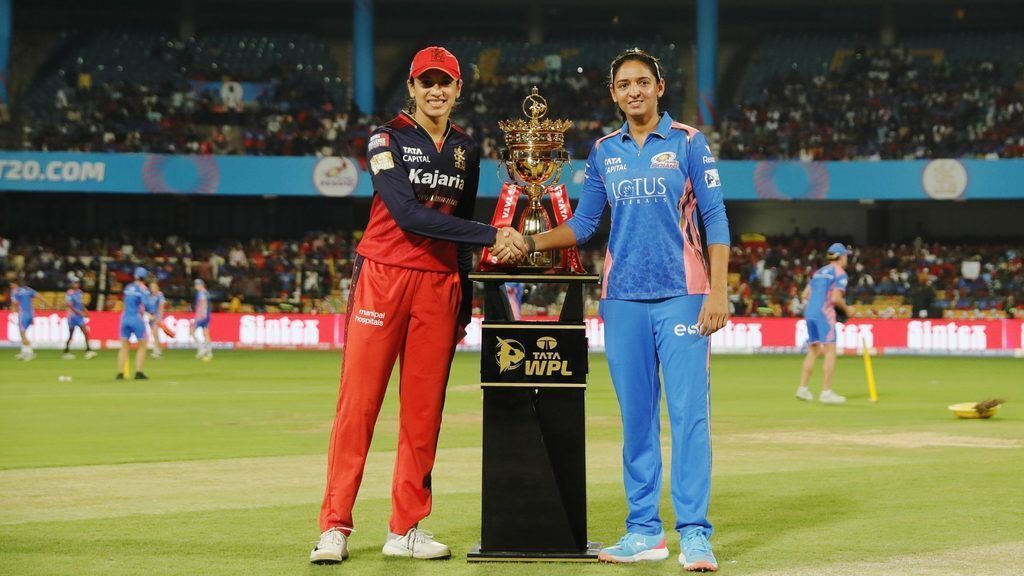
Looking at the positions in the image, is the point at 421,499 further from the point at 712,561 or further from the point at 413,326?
the point at 712,561

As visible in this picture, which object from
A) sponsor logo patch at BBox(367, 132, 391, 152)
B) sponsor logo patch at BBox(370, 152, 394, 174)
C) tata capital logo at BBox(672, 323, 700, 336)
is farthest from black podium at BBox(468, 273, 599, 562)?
sponsor logo patch at BBox(367, 132, 391, 152)

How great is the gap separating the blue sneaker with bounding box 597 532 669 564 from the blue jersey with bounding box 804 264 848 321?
13190mm

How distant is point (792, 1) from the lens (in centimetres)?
5178

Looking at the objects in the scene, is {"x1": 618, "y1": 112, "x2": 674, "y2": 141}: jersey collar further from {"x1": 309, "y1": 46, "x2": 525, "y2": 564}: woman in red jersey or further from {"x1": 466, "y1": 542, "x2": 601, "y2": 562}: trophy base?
{"x1": 466, "y1": 542, "x2": 601, "y2": 562}: trophy base

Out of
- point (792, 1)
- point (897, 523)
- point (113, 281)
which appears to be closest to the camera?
point (897, 523)

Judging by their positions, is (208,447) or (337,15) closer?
(208,447)

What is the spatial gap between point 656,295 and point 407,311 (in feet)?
4.50

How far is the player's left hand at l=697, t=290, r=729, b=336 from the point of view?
6.91 m

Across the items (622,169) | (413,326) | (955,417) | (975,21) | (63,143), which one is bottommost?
(955,417)

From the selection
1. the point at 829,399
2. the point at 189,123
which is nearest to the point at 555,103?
the point at 189,123

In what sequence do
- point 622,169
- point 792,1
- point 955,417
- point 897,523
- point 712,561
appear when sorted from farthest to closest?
point 792,1 → point 955,417 → point 897,523 → point 622,169 → point 712,561

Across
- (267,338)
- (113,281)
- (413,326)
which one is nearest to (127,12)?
(113,281)

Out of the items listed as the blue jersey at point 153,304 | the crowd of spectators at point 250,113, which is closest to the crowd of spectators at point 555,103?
the crowd of spectators at point 250,113

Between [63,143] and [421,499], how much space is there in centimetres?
4040
